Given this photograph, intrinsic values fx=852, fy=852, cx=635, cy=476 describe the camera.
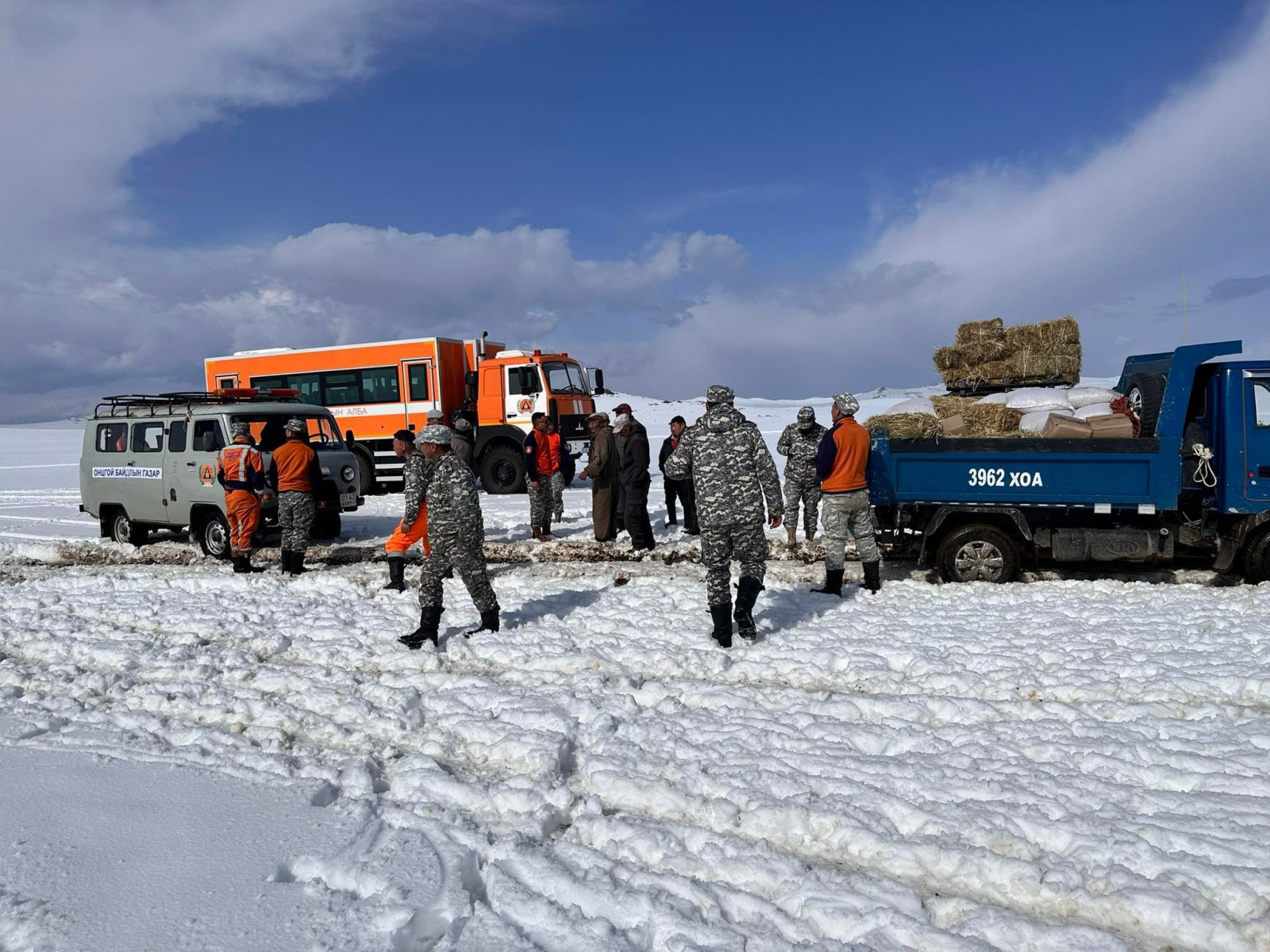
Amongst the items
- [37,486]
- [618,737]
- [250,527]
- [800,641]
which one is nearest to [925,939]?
[618,737]

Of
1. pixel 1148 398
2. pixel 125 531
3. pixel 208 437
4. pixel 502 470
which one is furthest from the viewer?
pixel 502 470

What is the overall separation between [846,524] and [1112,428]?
2.72 metres

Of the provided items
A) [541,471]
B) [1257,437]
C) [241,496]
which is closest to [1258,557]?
[1257,437]

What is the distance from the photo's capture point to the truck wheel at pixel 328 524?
40.4 ft

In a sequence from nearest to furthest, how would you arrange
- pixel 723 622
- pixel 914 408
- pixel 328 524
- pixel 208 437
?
pixel 723 622 < pixel 914 408 < pixel 208 437 < pixel 328 524

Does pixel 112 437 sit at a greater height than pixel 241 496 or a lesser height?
greater

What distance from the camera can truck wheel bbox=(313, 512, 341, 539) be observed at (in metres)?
12.3

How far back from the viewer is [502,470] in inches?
677

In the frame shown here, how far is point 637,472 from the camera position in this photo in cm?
1074

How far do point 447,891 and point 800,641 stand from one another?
12.4 ft

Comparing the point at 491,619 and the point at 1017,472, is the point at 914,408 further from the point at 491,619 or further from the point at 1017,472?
the point at 491,619

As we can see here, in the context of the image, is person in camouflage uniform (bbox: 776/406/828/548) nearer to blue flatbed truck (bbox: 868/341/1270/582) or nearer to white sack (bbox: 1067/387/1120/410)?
blue flatbed truck (bbox: 868/341/1270/582)

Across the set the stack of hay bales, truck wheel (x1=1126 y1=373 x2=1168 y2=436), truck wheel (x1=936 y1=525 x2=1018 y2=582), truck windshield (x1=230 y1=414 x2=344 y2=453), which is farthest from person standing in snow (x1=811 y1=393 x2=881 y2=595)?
truck windshield (x1=230 y1=414 x2=344 y2=453)

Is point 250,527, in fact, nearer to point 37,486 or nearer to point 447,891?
point 447,891
